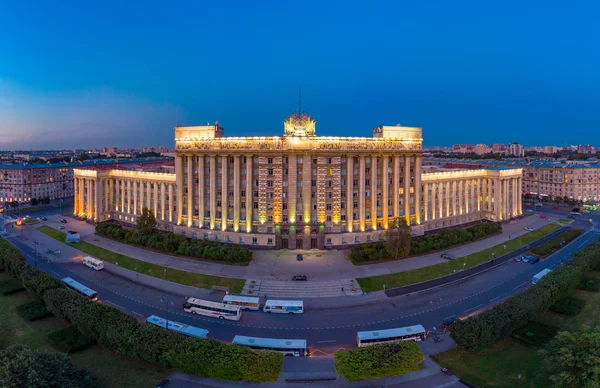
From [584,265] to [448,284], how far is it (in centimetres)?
2475

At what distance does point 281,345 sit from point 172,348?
13025 millimetres

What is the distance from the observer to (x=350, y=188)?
309ft

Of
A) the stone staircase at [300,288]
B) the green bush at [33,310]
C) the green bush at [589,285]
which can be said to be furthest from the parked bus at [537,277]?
the green bush at [33,310]

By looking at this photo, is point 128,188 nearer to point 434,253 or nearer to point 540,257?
point 434,253

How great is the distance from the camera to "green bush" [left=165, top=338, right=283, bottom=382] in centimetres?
4069

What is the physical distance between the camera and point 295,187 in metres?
91.7

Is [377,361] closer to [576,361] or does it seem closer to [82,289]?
[576,361]

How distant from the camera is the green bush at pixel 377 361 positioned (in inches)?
1587

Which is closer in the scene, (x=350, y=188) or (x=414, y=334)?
(x=414, y=334)

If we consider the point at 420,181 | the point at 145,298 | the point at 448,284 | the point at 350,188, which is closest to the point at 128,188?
the point at 145,298

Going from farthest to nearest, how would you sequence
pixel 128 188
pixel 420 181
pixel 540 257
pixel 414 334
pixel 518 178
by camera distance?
1. pixel 518 178
2. pixel 128 188
3. pixel 420 181
4. pixel 540 257
5. pixel 414 334

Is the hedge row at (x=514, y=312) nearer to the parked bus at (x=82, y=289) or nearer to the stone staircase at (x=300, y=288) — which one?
the stone staircase at (x=300, y=288)

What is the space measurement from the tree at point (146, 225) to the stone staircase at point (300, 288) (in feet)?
122

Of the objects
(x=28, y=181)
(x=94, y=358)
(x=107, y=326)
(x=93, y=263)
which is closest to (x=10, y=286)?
(x=93, y=263)
